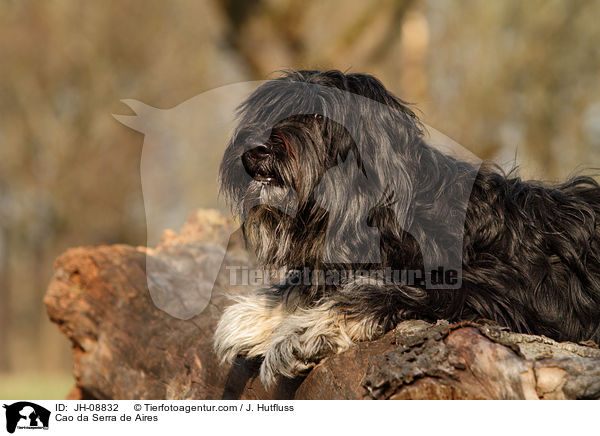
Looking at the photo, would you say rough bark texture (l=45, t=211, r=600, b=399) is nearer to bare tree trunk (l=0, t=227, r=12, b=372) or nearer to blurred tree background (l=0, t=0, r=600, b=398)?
blurred tree background (l=0, t=0, r=600, b=398)

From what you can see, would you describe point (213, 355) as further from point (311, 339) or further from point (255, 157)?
point (255, 157)

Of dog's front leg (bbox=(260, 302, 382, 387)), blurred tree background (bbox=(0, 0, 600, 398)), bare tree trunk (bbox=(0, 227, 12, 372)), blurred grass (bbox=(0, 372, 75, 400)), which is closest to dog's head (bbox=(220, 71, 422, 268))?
dog's front leg (bbox=(260, 302, 382, 387))

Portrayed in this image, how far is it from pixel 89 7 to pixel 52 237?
23.0 feet

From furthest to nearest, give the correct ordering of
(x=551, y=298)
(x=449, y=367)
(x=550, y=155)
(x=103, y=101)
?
(x=103, y=101)
(x=550, y=155)
(x=551, y=298)
(x=449, y=367)

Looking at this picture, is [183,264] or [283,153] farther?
[183,264]

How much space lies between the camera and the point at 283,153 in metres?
3.37

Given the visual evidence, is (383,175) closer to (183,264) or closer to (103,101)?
(183,264)

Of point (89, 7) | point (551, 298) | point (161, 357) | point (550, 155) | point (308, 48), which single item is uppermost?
point (89, 7)

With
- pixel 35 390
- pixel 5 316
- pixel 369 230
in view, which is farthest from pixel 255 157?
pixel 5 316

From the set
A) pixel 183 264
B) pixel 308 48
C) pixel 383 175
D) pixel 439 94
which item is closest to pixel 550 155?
pixel 439 94

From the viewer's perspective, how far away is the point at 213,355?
4727mm

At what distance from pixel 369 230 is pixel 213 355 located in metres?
1.84

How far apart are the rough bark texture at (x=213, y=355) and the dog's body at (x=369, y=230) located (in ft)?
0.78
